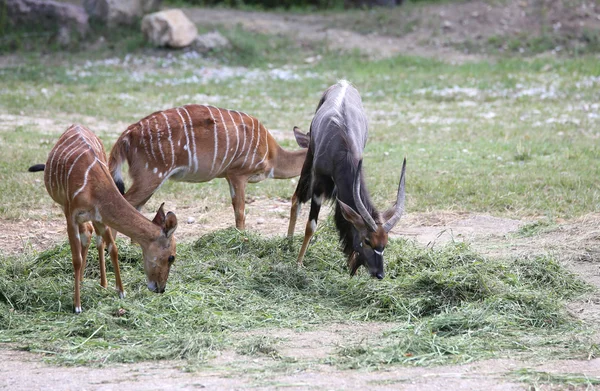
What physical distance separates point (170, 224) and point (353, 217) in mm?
1284

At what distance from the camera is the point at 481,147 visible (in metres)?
10.2

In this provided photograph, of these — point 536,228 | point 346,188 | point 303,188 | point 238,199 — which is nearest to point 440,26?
point 536,228

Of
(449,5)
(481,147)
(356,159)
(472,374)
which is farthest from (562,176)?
(449,5)

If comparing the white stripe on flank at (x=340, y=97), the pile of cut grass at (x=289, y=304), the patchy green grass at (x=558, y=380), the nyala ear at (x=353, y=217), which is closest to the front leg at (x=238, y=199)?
the pile of cut grass at (x=289, y=304)

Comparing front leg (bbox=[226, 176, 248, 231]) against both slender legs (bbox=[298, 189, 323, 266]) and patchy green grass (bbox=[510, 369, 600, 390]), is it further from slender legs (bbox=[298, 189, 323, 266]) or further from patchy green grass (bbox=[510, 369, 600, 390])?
patchy green grass (bbox=[510, 369, 600, 390])

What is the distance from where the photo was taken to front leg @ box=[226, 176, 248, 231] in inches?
273

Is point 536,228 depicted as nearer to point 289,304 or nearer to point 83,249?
point 289,304

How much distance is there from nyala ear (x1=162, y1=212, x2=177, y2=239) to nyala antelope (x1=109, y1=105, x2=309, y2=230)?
0.94 meters

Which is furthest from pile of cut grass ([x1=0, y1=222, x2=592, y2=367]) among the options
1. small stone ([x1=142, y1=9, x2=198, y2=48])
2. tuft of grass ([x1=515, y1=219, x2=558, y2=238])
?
small stone ([x1=142, y1=9, x2=198, y2=48])

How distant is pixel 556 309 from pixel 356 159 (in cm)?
175

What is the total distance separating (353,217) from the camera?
18.9 feet

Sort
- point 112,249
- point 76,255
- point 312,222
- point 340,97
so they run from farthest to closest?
point 340,97 < point 312,222 < point 112,249 < point 76,255

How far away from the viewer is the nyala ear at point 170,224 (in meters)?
5.23

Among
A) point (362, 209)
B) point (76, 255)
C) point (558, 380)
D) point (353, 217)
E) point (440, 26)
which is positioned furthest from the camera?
point (440, 26)
